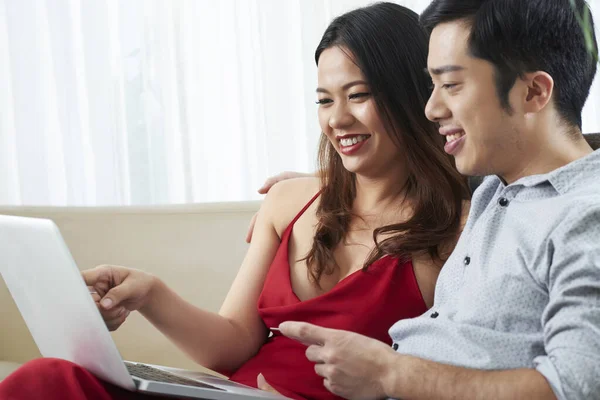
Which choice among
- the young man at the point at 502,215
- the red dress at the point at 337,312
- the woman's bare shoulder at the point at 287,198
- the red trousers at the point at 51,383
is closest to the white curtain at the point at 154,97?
the woman's bare shoulder at the point at 287,198

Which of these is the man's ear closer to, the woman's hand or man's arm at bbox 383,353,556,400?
man's arm at bbox 383,353,556,400

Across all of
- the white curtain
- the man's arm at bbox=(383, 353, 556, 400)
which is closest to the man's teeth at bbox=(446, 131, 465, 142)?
the man's arm at bbox=(383, 353, 556, 400)

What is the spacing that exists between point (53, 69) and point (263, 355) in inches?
95.9

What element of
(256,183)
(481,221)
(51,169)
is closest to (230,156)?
(256,183)

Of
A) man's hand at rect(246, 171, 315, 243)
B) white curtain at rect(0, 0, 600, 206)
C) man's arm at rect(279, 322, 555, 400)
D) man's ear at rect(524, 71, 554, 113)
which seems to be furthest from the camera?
white curtain at rect(0, 0, 600, 206)

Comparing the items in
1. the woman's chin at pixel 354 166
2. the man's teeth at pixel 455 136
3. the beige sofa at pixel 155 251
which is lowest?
the beige sofa at pixel 155 251

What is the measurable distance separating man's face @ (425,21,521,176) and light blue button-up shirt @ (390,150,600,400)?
6cm

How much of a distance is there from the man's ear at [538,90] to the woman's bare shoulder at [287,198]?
76cm

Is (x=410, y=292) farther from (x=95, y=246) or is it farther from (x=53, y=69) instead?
(x=53, y=69)

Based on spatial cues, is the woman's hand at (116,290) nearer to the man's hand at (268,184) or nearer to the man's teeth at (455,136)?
the man's hand at (268,184)

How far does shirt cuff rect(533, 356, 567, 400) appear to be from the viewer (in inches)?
43.6

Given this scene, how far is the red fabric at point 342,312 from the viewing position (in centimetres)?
168

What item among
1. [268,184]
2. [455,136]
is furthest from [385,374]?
Answer: [268,184]

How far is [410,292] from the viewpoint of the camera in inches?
66.1
